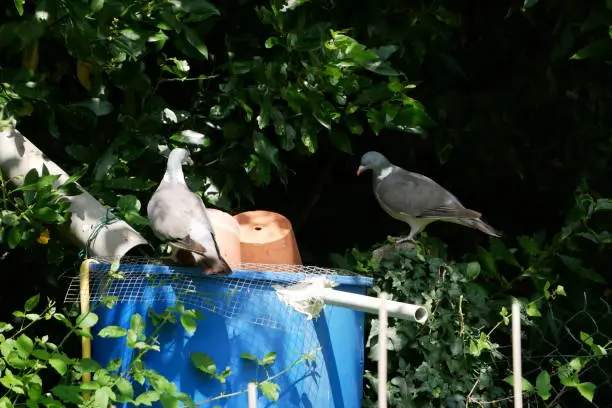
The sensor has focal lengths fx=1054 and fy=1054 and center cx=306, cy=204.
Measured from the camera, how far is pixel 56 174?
3215 millimetres

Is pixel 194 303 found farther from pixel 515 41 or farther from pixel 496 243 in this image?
pixel 515 41

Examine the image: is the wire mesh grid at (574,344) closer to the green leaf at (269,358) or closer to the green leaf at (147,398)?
the green leaf at (269,358)

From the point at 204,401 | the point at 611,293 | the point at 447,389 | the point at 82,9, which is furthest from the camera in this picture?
the point at 611,293

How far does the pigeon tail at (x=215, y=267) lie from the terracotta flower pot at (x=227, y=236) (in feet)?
1.22

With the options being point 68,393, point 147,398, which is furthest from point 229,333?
point 68,393

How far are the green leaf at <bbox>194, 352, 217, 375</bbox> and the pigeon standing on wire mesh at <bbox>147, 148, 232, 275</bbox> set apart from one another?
0.72ft

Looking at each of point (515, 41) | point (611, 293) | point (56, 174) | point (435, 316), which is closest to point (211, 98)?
point (56, 174)

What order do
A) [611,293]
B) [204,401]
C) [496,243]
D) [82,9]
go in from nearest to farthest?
[204,401] → [82,9] → [496,243] → [611,293]

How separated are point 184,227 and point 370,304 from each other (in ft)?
2.00

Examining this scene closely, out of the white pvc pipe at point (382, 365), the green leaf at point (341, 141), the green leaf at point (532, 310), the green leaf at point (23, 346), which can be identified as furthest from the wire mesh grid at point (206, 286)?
the green leaf at point (341, 141)

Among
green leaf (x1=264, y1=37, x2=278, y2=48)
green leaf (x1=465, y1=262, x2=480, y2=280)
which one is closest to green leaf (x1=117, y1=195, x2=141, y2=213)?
green leaf (x1=264, y1=37, x2=278, y2=48)

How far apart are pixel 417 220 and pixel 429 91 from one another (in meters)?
0.54

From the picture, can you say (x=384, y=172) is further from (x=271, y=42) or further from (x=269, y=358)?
(x=269, y=358)

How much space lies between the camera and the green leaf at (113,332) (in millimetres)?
2736
